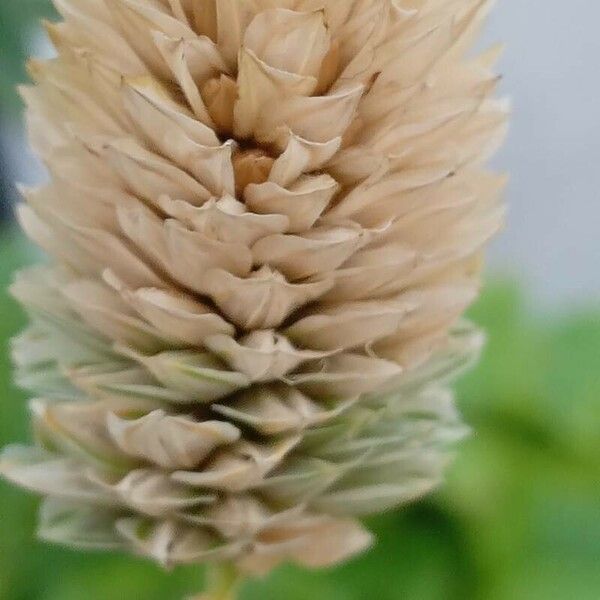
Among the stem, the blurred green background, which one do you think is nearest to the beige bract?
the stem

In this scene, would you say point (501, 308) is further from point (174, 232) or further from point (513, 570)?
point (174, 232)

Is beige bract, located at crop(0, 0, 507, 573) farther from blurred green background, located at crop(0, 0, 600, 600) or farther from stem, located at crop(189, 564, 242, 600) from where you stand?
blurred green background, located at crop(0, 0, 600, 600)

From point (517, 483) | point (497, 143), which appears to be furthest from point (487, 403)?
point (497, 143)

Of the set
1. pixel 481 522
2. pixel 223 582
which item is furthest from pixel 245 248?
pixel 481 522

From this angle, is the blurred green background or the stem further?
the blurred green background

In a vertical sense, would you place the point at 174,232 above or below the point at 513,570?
above

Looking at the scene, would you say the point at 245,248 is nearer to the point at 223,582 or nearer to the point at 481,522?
the point at 223,582

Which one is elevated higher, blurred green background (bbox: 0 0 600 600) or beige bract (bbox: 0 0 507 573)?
beige bract (bbox: 0 0 507 573)
